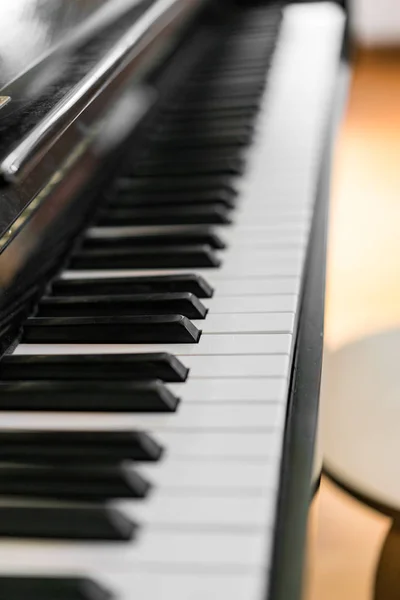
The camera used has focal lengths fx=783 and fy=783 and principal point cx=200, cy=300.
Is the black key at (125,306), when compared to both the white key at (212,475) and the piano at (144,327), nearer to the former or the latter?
the piano at (144,327)

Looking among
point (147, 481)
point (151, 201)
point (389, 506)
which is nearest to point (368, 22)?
point (151, 201)

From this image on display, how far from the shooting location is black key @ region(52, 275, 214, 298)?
3.39ft

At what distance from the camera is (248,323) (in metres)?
0.95

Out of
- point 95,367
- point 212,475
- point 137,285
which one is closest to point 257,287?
point 137,285

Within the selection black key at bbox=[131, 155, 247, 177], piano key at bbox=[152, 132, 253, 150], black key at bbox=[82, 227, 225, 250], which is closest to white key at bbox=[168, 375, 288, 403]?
black key at bbox=[82, 227, 225, 250]

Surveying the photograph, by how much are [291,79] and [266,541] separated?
1.39 m

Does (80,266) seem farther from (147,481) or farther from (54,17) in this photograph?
(147,481)

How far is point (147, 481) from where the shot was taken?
2.31 ft

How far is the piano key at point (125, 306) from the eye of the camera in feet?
3.22

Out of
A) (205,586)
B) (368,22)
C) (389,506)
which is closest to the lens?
(205,586)

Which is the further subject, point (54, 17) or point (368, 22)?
point (368, 22)

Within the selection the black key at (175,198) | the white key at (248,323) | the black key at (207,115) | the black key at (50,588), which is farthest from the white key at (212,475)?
the black key at (207,115)

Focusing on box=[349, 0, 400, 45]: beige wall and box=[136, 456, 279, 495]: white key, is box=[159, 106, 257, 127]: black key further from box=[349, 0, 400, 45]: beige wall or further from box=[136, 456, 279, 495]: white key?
box=[349, 0, 400, 45]: beige wall

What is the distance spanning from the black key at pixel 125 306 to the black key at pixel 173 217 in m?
0.25
